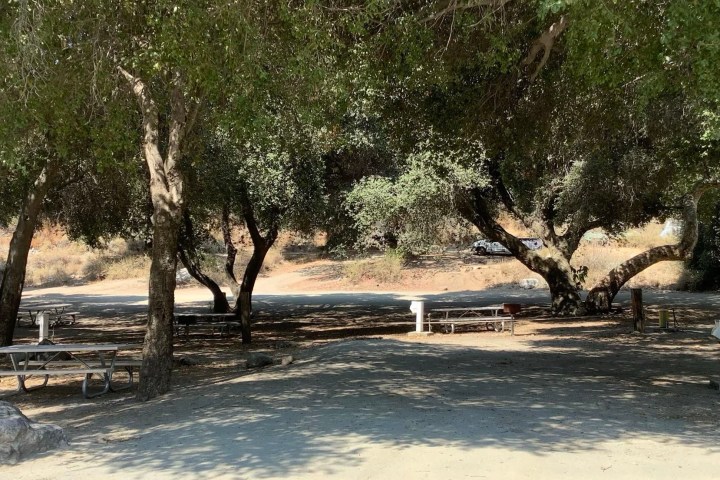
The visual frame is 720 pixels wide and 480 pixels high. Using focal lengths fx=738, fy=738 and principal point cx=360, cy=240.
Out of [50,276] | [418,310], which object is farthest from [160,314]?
[50,276]

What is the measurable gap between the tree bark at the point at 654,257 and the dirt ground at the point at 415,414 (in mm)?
3328

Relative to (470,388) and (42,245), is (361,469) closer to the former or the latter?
(470,388)

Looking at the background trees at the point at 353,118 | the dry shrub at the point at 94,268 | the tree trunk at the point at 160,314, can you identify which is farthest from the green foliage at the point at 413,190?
the dry shrub at the point at 94,268

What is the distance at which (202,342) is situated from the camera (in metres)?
17.5

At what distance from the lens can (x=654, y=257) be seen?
770 inches

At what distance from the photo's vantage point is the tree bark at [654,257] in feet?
59.2

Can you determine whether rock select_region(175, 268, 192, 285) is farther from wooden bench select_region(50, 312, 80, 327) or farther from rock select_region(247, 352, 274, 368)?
rock select_region(247, 352, 274, 368)

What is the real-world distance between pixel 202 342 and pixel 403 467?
1304 cm

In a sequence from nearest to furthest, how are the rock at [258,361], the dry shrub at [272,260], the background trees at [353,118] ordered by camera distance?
the background trees at [353,118] → the rock at [258,361] → the dry shrub at [272,260]

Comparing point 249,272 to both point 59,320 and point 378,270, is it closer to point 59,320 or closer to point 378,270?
point 59,320

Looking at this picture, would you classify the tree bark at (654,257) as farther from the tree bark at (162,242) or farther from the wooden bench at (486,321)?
the tree bark at (162,242)

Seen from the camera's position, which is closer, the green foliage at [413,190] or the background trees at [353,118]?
the background trees at [353,118]

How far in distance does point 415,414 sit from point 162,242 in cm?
388

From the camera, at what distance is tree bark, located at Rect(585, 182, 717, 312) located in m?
18.0
